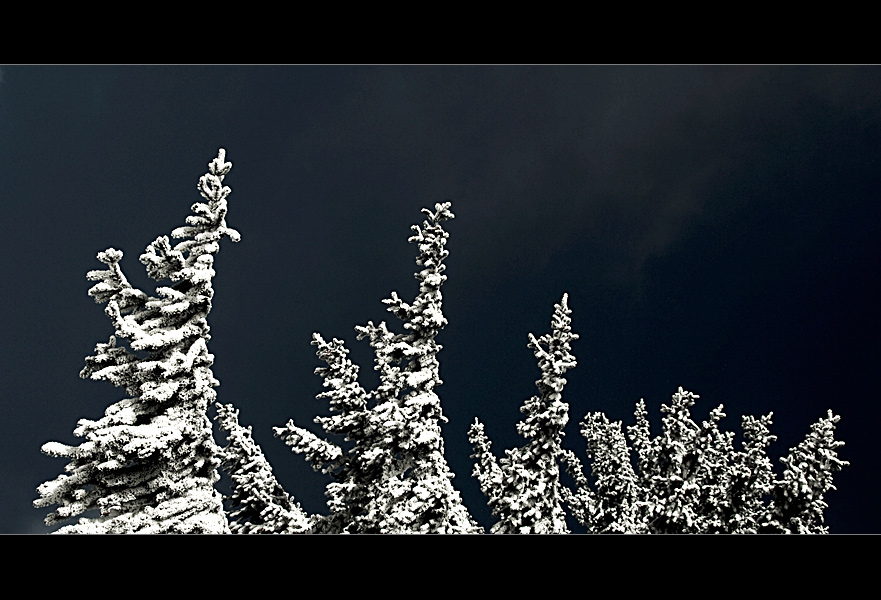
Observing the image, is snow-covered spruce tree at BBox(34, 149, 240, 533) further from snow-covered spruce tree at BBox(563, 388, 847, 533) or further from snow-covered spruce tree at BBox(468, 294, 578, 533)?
snow-covered spruce tree at BBox(563, 388, 847, 533)

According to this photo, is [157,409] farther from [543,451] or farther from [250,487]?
[543,451]

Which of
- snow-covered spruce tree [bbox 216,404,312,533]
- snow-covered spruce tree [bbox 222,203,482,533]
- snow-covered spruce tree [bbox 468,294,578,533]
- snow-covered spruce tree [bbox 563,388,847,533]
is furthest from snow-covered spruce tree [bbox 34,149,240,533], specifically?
snow-covered spruce tree [bbox 563,388,847,533]

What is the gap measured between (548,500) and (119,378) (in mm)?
15185

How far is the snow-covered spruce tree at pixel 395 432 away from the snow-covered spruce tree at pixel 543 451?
2.15 m

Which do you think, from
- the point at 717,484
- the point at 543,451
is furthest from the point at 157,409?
the point at 717,484

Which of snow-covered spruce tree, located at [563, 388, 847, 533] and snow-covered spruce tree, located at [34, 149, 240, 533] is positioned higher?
snow-covered spruce tree, located at [34, 149, 240, 533]

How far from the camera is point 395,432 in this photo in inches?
707

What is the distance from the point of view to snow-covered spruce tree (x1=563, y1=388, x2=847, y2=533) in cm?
2266

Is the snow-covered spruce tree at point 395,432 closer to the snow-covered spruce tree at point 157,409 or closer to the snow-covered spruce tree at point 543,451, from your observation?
the snow-covered spruce tree at point 543,451

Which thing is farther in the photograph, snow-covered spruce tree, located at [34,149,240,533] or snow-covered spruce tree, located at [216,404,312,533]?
snow-covered spruce tree, located at [216,404,312,533]

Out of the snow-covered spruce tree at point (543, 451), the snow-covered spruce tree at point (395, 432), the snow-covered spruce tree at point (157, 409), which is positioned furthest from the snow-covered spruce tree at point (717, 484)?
the snow-covered spruce tree at point (157, 409)

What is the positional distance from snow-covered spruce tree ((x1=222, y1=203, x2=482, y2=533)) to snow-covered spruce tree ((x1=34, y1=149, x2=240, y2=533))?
528 cm

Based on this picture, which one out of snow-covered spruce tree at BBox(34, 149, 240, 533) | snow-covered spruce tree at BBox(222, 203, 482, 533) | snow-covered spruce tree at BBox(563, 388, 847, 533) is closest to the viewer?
snow-covered spruce tree at BBox(34, 149, 240, 533)
